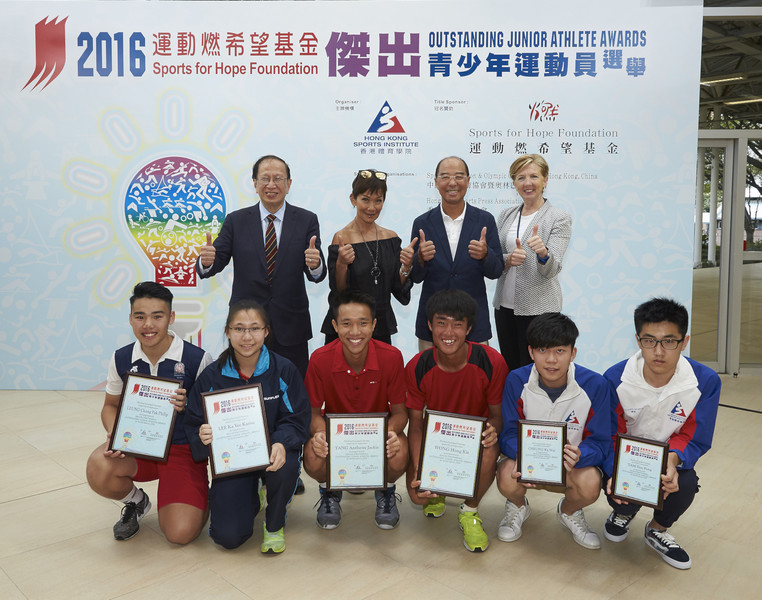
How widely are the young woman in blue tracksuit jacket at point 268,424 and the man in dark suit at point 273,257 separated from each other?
0.56m

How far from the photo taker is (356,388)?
8.61 feet

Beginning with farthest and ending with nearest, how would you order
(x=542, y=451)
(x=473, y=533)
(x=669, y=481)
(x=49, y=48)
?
(x=49, y=48) → (x=473, y=533) → (x=542, y=451) → (x=669, y=481)

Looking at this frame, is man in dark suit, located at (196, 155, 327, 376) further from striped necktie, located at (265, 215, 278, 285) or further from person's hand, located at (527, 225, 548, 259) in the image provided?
person's hand, located at (527, 225, 548, 259)

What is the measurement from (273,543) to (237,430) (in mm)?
473

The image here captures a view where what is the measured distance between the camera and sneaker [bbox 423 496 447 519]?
270 centimetres

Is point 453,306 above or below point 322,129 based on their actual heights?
below

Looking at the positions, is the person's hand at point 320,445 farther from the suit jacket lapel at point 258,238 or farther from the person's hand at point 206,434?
the suit jacket lapel at point 258,238

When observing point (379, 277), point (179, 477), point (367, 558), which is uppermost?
point (379, 277)

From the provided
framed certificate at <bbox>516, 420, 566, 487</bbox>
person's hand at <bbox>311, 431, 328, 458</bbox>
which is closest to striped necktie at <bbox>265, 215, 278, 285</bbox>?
person's hand at <bbox>311, 431, 328, 458</bbox>

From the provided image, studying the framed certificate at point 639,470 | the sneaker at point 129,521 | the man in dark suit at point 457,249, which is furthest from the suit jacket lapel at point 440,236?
the sneaker at point 129,521

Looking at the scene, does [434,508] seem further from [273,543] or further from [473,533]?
[273,543]

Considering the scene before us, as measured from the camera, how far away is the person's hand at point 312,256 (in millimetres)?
2961

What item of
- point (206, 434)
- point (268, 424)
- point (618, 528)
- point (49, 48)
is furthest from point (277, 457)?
point (49, 48)

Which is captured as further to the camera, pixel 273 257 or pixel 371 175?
pixel 273 257
